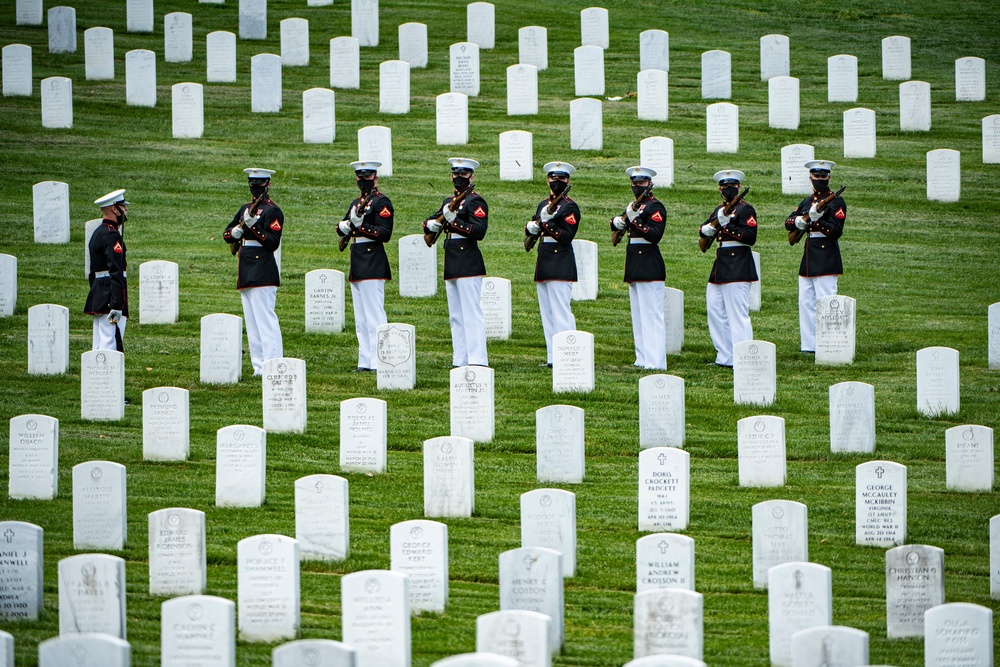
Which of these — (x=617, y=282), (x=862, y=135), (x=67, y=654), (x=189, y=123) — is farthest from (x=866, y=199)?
(x=67, y=654)

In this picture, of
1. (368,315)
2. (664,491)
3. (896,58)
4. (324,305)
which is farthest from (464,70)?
(664,491)

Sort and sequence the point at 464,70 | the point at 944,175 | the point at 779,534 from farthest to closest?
the point at 464,70
the point at 944,175
the point at 779,534

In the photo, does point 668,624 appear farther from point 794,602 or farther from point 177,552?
point 177,552

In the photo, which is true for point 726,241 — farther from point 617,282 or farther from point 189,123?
point 189,123

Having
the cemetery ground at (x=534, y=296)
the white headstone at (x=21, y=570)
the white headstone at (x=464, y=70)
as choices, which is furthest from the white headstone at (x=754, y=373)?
the white headstone at (x=464, y=70)

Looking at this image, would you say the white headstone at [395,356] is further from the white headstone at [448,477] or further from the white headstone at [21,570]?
the white headstone at [21,570]

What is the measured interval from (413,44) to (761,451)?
17395mm

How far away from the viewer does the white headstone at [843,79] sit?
27.2 meters

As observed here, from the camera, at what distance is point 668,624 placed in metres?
9.10

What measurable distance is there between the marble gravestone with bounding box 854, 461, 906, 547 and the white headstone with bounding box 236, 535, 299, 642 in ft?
14.6

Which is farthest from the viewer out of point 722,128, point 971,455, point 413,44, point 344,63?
point 413,44

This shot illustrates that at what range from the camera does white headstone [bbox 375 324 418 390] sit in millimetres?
16312

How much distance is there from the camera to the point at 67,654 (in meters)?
7.98

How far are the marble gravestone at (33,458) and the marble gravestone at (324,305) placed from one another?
19.7 feet
